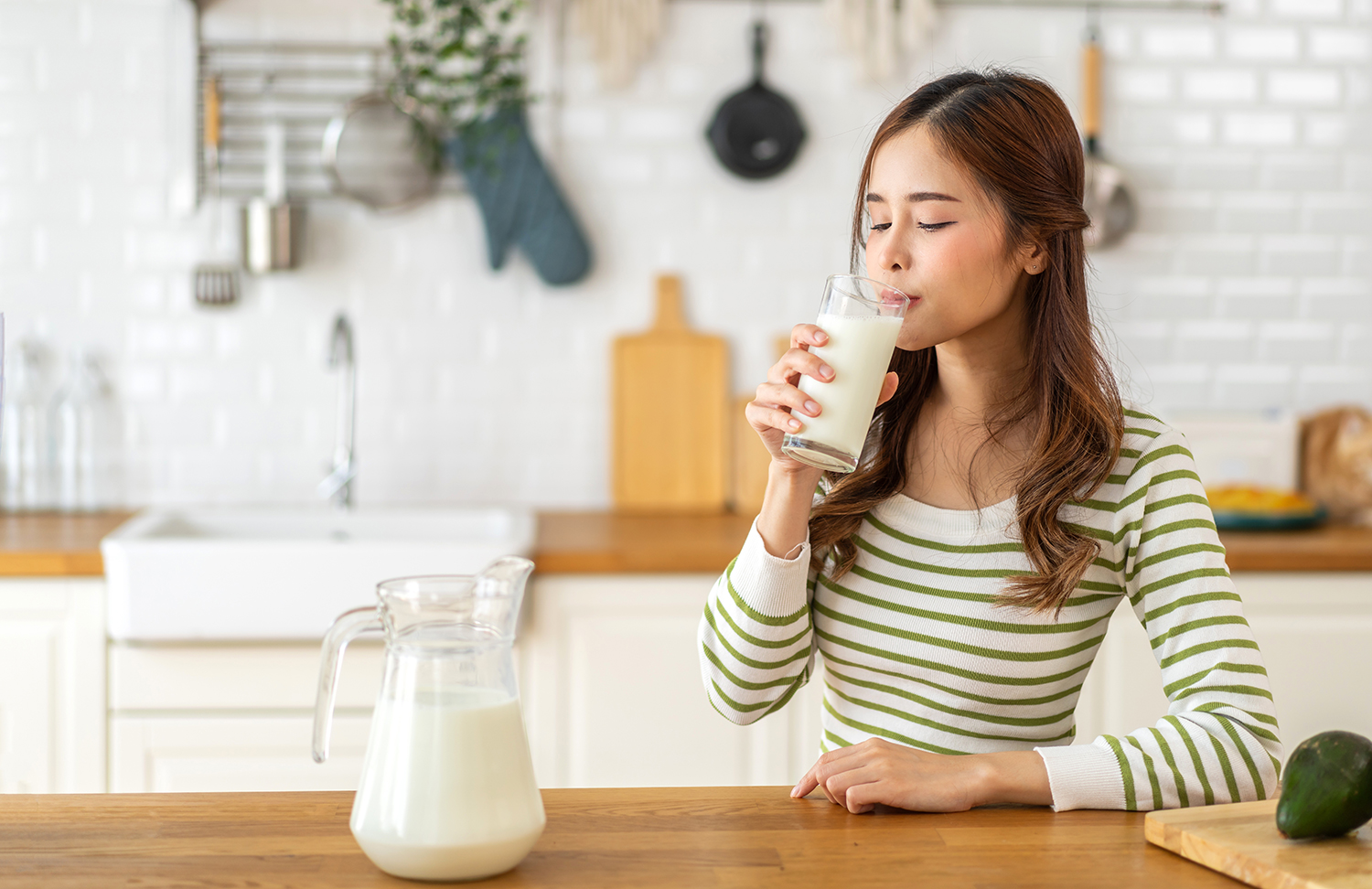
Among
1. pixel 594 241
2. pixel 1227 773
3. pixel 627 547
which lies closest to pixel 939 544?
pixel 1227 773

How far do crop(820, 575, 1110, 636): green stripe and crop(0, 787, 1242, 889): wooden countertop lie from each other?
24cm

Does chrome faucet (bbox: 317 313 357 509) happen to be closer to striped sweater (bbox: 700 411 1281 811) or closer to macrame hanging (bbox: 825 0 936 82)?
macrame hanging (bbox: 825 0 936 82)

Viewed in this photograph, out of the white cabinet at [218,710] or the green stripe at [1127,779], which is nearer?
the green stripe at [1127,779]

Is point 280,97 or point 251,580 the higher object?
point 280,97

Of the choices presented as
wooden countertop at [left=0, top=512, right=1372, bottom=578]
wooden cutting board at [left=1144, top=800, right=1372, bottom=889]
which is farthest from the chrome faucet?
wooden cutting board at [left=1144, top=800, right=1372, bottom=889]

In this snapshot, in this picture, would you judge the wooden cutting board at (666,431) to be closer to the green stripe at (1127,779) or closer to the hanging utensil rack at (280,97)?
the hanging utensil rack at (280,97)

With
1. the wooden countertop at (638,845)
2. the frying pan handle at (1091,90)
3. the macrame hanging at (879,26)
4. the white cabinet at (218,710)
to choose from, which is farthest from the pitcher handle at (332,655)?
the frying pan handle at (1091,90)

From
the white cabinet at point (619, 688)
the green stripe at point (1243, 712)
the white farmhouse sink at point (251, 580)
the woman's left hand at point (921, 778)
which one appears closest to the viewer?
the woman's left hand at point (921, 778)

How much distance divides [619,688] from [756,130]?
1.31 m

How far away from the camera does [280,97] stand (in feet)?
8.91

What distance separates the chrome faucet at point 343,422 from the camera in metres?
2.63

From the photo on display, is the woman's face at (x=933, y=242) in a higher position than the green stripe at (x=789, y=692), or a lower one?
higher

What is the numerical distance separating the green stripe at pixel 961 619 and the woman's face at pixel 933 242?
268mm

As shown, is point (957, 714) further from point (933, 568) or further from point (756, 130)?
point (756, 130)
